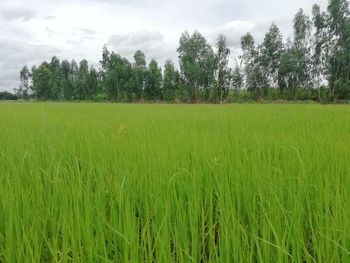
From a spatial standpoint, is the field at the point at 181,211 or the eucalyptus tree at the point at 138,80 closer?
the field at the point at 181,211

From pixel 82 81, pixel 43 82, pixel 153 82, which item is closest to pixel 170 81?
pixel 153 82

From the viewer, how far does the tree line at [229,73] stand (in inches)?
1328

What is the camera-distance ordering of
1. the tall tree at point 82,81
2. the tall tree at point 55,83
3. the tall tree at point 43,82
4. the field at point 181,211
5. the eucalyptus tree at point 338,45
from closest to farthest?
1. the field at point 181,211
2. the eucalyptus tree at point 338,45
3. the tall tree at point 82,81
4. the tall tree at point 55,83
5. the tall tree at point 43,82

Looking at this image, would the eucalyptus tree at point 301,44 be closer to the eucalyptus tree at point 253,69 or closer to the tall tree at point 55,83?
the eucalyptus tree at point 253,69

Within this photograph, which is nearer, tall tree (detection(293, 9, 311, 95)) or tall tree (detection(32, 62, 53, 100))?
tall tree (detection(293, 9, 311, 95))

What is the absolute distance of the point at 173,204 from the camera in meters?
1.32

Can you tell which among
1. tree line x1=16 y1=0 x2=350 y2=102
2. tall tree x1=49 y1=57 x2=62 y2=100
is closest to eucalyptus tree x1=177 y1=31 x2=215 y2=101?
tree line x1=16 y1=0 x2=350 y2=102

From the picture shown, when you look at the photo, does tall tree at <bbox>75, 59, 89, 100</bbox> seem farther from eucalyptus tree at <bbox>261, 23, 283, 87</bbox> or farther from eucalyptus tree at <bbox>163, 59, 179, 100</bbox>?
eucalyptus tree at <bbox>261, 23, 283, 87</bbox>

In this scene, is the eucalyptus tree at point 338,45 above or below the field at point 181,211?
above

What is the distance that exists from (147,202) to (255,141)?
6.42 feet

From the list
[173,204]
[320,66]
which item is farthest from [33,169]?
[320,66]

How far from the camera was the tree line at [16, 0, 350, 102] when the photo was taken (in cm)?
3372

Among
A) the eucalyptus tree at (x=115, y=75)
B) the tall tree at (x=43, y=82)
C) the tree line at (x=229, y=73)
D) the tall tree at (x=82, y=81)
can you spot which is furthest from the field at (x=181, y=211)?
the tall tree at (x=43, y=82)

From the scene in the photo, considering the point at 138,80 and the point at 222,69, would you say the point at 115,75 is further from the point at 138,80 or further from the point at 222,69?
the point at 222,69
